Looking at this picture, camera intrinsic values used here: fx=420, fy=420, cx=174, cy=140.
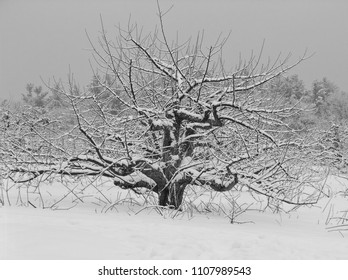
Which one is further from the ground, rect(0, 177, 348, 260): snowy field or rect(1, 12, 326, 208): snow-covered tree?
rect(1, 12, 326, 208): snow-covered tree

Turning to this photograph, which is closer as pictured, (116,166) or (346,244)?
(346,244)

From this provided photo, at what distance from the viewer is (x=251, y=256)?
447 cm

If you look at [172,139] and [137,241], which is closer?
[137,241]

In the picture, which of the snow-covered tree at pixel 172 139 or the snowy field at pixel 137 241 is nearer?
the snowy field at pixel 137 241

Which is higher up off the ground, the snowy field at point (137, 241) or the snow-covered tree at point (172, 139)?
the snow-covered tree at point (172, 139)

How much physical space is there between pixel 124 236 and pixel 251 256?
1.50 m

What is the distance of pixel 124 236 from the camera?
496 centimetres

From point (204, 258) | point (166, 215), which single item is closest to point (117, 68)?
point (166, 215)

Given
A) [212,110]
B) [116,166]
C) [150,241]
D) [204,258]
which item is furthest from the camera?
[116,166]

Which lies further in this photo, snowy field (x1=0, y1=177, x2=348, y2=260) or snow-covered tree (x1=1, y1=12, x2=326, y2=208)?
snow-covered tree (x1=1, y1=12, x2=326, y2=208)

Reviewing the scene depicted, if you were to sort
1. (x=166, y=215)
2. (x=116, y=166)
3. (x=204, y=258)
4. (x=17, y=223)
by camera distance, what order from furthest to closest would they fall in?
(x=116, y=166), (x=166, y=215), (x=17, y=223), (x=204, y=258)

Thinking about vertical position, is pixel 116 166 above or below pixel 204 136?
below
